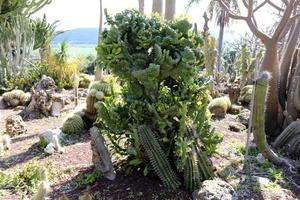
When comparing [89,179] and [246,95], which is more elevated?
[246,95]

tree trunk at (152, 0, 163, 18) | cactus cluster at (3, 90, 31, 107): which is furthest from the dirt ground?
cactus cluster at (3, 90, 31, 107)

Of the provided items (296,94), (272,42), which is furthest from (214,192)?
(296,94)

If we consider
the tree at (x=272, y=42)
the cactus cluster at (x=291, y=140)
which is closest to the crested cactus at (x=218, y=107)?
the tree at (x=272, y=42)

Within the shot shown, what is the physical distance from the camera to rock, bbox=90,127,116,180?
3801 mm

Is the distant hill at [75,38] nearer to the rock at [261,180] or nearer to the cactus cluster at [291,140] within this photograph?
the cactus cluster at [291,140]

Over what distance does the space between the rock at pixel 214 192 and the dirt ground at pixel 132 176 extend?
270 mm

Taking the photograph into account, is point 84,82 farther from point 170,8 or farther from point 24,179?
point 24,179

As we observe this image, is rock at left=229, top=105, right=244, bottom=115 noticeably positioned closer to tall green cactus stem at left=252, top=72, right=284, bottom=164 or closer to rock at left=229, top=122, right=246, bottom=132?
rock at left=229, top=122, right=246, bottom=132

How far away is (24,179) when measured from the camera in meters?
4.01

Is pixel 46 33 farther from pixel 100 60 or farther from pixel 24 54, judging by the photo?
pixel 100 60

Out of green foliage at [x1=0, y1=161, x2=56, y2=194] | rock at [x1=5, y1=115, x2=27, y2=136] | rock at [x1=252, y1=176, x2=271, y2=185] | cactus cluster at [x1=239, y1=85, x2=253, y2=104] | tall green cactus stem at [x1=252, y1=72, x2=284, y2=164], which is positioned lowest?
rock at [x1=5, y1=115, x2=27, y2=136]

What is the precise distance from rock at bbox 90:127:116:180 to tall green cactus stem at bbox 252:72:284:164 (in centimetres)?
182

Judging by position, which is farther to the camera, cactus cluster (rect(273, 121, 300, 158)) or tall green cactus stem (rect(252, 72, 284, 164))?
cactus cluster (rect(273, 121, 300, 158))

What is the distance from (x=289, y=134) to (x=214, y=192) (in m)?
2.46
